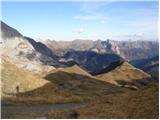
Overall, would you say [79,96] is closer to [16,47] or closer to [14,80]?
[14,80]

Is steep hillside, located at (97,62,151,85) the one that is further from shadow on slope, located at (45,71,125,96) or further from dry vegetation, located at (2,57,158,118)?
shadow on slope, located at (45,71,125,96)

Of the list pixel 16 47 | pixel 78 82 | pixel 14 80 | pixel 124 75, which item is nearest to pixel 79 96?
pixel 14 80

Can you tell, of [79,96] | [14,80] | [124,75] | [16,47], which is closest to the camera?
A: [14,80]

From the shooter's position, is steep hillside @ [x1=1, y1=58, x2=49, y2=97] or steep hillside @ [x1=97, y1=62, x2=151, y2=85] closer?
steep hillside @ [x1=1, y1=58, x2=49, y2=97]

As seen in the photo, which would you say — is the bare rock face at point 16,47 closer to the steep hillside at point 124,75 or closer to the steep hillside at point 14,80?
the steep hillside at point 124,75

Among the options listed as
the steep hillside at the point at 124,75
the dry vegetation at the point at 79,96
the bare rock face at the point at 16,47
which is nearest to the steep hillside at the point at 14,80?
the dry vegetation at the point at 79,96

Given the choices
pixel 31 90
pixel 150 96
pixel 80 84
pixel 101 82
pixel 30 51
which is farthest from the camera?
pixel 30 51

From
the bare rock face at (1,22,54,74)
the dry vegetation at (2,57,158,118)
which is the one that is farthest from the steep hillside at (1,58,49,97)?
the bare rock face at (1,22,54,74)

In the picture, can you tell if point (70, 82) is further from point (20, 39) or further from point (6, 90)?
point (20, 39)

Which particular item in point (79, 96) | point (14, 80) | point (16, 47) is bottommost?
point (79, 96)

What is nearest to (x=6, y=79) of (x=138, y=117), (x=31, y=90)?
(x=31, y=90)

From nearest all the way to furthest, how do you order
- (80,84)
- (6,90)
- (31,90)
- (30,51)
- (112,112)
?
1. (112,112)
2. (6,90)
3. (31,90)
4. (80,84)
5. (30,51)
